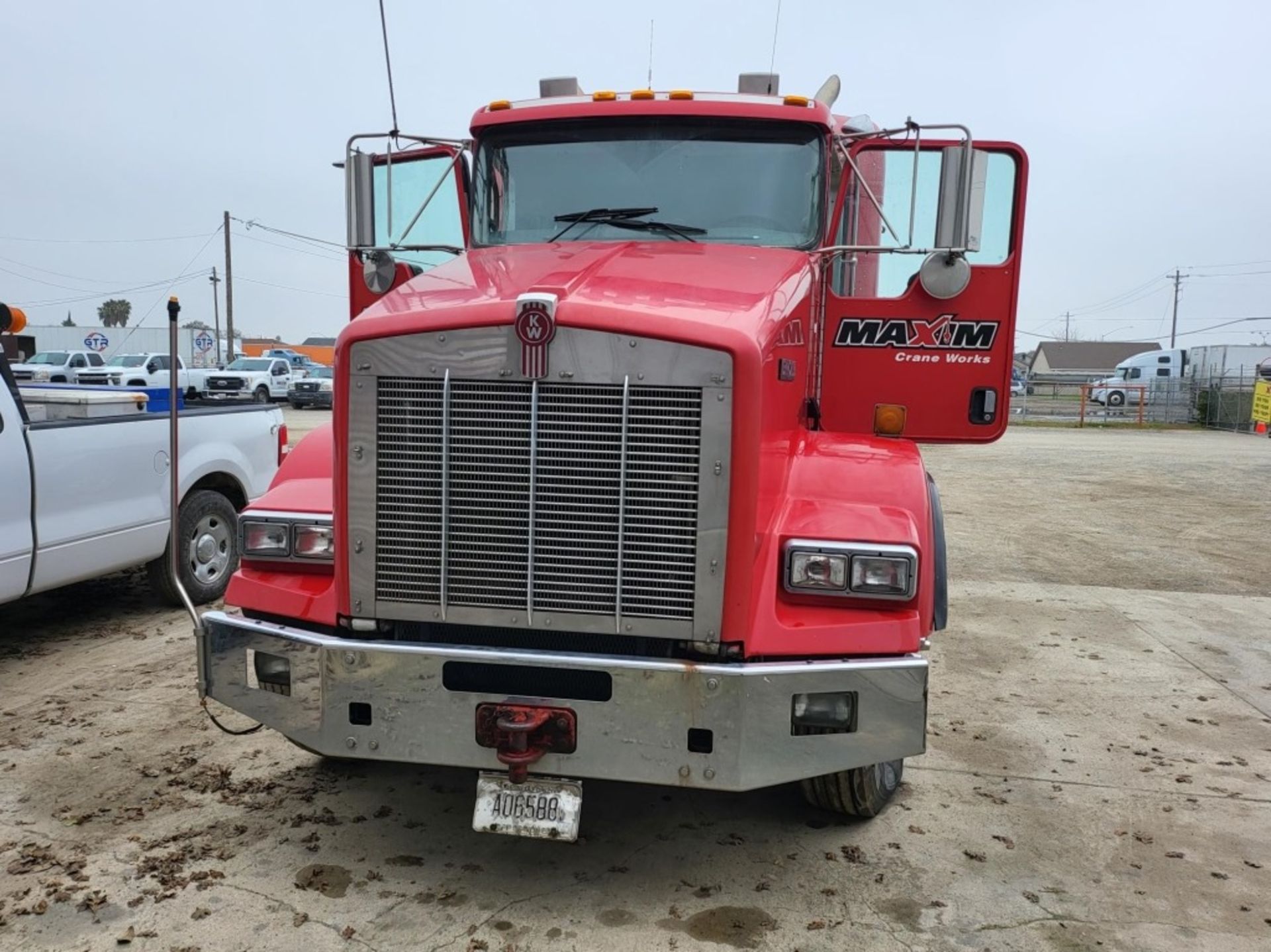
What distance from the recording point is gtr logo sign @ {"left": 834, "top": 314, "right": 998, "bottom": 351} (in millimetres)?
5043

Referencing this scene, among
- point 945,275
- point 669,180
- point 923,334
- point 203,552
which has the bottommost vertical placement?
point 203,552

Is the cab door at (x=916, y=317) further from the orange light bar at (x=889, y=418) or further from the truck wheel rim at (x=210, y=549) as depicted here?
the truck wheel rim at (x=210, y=549)

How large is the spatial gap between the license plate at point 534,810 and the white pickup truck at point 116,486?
8.50 ft

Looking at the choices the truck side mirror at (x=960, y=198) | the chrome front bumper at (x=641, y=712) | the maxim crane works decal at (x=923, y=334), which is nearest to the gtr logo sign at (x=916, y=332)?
the maxim crane works decal at (x=923, y=334)

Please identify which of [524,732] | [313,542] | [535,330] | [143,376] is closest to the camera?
[535,330]

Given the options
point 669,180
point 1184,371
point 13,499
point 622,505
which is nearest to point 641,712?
point 622,505

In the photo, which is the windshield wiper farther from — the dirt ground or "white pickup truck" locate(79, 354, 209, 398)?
"white pickup truck" locate(79, 354, 209, 398)

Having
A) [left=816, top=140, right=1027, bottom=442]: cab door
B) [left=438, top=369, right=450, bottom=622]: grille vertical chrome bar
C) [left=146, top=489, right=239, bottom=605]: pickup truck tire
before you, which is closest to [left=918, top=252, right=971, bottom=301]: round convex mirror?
[left=816, top=140, right=1027, bottom=442]: cab door

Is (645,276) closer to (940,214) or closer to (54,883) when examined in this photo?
(940,214)

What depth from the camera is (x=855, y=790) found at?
3.91 m

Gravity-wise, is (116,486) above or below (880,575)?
below

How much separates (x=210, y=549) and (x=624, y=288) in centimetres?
485

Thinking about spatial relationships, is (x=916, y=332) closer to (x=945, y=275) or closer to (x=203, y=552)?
(x=945, y=275)

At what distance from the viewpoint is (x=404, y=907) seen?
3.38m
